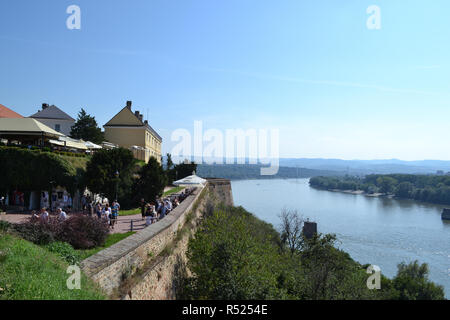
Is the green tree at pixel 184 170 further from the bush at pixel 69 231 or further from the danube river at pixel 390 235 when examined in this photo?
the bush at pixel 69 231

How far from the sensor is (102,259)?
666 centimetres

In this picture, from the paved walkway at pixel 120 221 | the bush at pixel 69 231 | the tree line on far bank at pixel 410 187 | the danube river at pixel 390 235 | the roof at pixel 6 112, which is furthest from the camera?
the tree line on far bank at pixel 410 187

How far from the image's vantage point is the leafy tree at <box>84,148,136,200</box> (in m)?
17.1

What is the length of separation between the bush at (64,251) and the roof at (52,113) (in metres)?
32.9

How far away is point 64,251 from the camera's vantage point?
7461mm

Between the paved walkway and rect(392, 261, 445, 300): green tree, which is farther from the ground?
Result: the paved walkway

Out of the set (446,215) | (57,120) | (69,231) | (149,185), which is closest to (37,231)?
(69,231)

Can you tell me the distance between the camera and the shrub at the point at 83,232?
8758 mm

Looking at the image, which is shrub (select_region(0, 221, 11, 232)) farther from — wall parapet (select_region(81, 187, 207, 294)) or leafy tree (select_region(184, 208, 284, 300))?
leafy tree (select_region(184, 208, 284, 300))

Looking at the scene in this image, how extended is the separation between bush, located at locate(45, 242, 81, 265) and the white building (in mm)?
31914

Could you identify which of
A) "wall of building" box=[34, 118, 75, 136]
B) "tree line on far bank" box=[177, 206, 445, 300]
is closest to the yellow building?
"wall of building" box=[34, 118, 75, 136]

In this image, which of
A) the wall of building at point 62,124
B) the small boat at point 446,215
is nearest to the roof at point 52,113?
the wall of building at point 62,124
